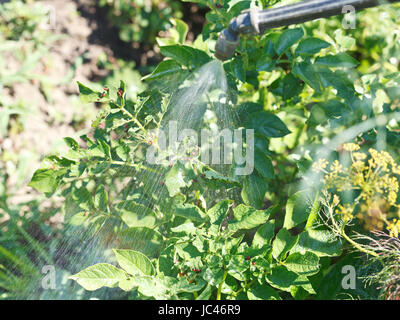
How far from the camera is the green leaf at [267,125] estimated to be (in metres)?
1.23

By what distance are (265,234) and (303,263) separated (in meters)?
0.12

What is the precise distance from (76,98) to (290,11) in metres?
1.63

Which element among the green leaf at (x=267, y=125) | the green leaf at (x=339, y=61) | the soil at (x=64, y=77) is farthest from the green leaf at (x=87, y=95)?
the soil at (x=64, y=77)

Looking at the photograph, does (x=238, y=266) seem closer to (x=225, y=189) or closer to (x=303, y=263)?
(x=303, y=263)

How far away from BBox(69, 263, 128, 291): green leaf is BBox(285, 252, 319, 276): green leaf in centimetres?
43

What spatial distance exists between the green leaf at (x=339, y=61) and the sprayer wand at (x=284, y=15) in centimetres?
30

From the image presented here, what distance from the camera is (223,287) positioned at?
1.05 metres

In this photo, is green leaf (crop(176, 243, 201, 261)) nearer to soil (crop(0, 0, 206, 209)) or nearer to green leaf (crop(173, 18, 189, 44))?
green leaf (crop(173, 18, 189, 44))

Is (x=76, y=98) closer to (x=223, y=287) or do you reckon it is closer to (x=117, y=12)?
(x=117, y=12)

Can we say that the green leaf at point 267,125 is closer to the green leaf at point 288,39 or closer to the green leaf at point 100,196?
the green leaf at point 288,39

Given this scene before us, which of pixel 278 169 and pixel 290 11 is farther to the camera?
pixel 278 169

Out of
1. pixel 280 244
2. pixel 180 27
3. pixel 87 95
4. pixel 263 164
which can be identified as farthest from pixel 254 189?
pixel 180 27

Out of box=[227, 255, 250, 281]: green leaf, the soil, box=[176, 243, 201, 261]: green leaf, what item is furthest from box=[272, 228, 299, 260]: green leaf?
the soil
